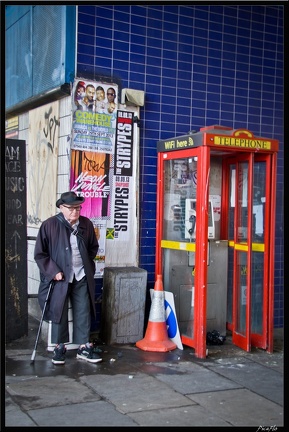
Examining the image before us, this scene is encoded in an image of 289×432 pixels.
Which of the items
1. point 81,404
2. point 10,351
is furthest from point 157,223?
point 81,404

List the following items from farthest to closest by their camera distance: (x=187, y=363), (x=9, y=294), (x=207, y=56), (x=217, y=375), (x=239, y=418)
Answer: (x=207, y=56), (x=9, y=294), (x=187, y=363), (x=217, y=375), (x=239, y=418)

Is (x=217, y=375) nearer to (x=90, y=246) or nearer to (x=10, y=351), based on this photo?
(x=90, y=246)

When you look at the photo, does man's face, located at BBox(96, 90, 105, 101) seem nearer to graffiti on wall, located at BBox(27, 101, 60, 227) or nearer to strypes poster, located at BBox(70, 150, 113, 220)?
graffiti on wall, located at BBox(27, 101, 60, 227)

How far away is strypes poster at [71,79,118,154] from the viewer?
6957 mm

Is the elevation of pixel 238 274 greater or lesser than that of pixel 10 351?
greater

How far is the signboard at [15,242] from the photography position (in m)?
6.83

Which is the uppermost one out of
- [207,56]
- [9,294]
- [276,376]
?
[207,56]

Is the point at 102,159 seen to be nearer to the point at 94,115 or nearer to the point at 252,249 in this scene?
the point at 94,115

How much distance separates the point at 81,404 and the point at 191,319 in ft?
8.26

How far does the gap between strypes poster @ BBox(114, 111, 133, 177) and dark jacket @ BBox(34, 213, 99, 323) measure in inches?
51.8

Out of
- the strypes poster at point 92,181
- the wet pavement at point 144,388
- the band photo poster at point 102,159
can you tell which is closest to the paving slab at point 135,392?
the wet pavement at point 144,388

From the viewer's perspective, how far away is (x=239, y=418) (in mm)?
4609

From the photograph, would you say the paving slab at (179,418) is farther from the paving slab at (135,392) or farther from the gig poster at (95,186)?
the gig poster at (95,186)

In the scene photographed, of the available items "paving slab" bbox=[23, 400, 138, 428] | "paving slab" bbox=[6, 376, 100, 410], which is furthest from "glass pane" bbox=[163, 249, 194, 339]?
"paving slab" bbox=[23, 400, 138, 428]
